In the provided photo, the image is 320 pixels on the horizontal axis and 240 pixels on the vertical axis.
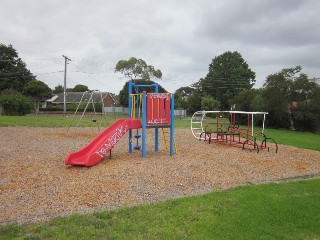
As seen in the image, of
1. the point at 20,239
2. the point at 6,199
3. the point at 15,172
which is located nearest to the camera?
the point at 20,239

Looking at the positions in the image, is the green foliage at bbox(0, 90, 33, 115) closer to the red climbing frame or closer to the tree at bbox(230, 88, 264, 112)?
the tree at bbox(230, 88, 264, 112)

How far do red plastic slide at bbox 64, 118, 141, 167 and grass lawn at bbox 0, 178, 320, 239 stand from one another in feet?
11.4

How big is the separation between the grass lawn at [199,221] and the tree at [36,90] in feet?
177

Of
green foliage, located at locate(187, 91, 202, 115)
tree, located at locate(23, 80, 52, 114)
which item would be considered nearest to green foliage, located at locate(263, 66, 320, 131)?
green foliage, located at locate(187, 91, 202, 115)

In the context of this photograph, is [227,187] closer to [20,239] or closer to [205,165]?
[205,165]

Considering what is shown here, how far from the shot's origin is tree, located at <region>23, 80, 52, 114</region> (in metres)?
55.7

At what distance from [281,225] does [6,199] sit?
4.50m

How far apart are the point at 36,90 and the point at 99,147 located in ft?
169

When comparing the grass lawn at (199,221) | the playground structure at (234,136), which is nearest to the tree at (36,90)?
the playground structure at (234,136)

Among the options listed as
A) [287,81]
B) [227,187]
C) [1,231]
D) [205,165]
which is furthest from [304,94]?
[1,231]

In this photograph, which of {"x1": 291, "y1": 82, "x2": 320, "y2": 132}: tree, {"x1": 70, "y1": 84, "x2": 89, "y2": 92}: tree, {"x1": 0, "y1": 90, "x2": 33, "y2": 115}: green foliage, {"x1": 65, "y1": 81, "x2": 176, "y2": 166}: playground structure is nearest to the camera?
{"x1": 65, "y1": 81, "x2": 176, "y2": 166}: playground structure

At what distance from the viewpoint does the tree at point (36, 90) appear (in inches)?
2191

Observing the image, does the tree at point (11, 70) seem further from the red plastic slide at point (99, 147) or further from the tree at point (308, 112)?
the red plastic slide at point (99, 147)

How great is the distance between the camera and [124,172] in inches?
303
